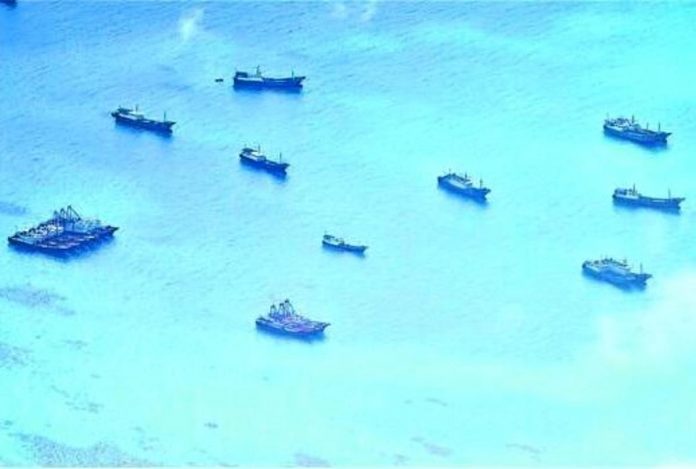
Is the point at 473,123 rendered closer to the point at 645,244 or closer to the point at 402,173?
the point at 402,173

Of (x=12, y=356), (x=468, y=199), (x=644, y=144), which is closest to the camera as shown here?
(x=12, y=356)

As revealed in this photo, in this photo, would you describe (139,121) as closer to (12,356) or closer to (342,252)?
(342,252)

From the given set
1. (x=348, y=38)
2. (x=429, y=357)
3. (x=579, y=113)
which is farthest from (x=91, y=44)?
(x=429, y=357)

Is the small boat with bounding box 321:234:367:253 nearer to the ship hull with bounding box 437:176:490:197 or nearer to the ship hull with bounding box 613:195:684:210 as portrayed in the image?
the ship hull with bounding box 437:176:490:197

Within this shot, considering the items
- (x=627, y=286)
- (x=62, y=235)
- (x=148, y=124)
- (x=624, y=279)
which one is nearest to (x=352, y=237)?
(x=624, y=279)

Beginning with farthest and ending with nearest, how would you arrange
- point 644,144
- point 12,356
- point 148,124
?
point 644,144
point 148,124
point 12,356

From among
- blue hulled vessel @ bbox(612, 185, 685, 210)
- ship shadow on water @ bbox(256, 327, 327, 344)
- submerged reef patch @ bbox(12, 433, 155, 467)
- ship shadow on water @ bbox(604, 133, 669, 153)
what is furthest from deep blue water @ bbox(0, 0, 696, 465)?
blue hulled vessel @ bbox(612, 185, 685, 210)
